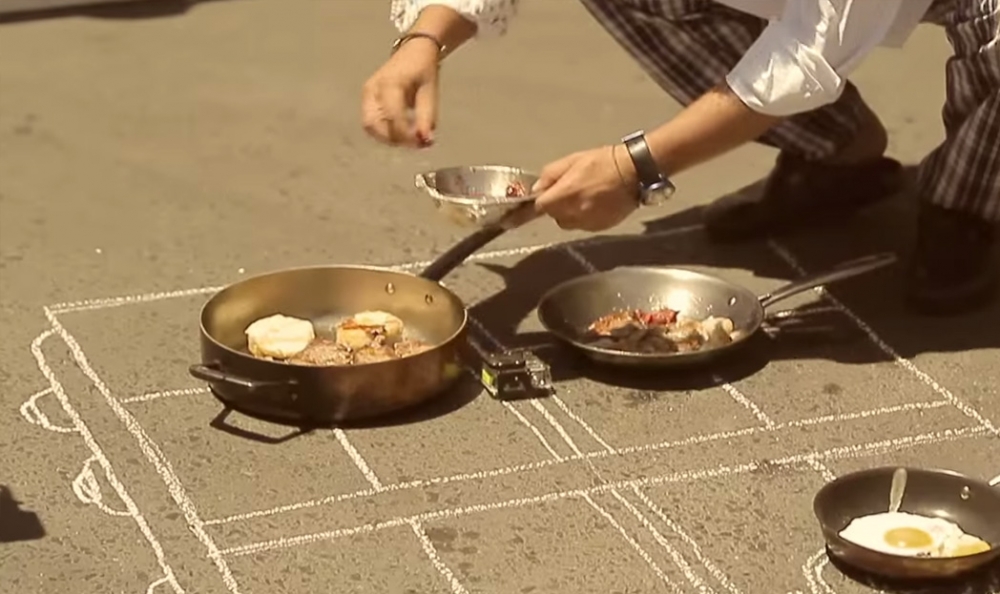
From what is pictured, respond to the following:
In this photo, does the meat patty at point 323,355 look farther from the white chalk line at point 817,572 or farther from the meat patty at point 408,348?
the white chalk line at point 817,572

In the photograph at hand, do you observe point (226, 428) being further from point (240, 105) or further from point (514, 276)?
point (240, 105)

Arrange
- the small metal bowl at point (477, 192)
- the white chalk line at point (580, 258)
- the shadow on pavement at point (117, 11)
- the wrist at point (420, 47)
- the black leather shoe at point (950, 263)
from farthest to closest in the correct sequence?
1. the shadow on pavement at point (117, 11)
2. the white chalk line at point (580, 258)
3. the black leather shoe at point (950, 263)
4. the wrist at point (420, 47)
5. the small metal bowl at point (477, 192)

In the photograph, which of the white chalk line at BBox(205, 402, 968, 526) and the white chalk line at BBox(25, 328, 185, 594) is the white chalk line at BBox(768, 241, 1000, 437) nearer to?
the white chalk line at BBox(205, 402, 968, 526)

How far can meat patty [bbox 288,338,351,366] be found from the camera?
76.2 inches

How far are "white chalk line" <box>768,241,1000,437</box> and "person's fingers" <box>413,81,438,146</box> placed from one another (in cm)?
59

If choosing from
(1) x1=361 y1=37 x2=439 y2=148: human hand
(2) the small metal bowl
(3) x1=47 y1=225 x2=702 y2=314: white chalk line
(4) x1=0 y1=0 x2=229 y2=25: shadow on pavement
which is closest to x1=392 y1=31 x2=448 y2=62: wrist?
(1) x1=361 y1=37 x2=439 y2=148: human hand

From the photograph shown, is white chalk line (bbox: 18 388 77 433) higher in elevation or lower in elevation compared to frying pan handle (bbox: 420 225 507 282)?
lower

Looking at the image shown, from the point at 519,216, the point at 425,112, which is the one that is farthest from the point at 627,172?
the point at 425,112

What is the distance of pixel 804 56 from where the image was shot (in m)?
1.92

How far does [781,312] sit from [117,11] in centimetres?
184

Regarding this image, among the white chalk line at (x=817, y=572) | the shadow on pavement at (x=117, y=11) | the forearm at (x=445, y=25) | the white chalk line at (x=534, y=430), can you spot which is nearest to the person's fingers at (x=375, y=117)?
the forearm at (x=445, y=25)

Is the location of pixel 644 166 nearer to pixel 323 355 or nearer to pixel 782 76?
pixel 782 76

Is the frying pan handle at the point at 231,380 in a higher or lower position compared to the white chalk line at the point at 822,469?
higher

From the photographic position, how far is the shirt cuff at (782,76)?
1917mm
